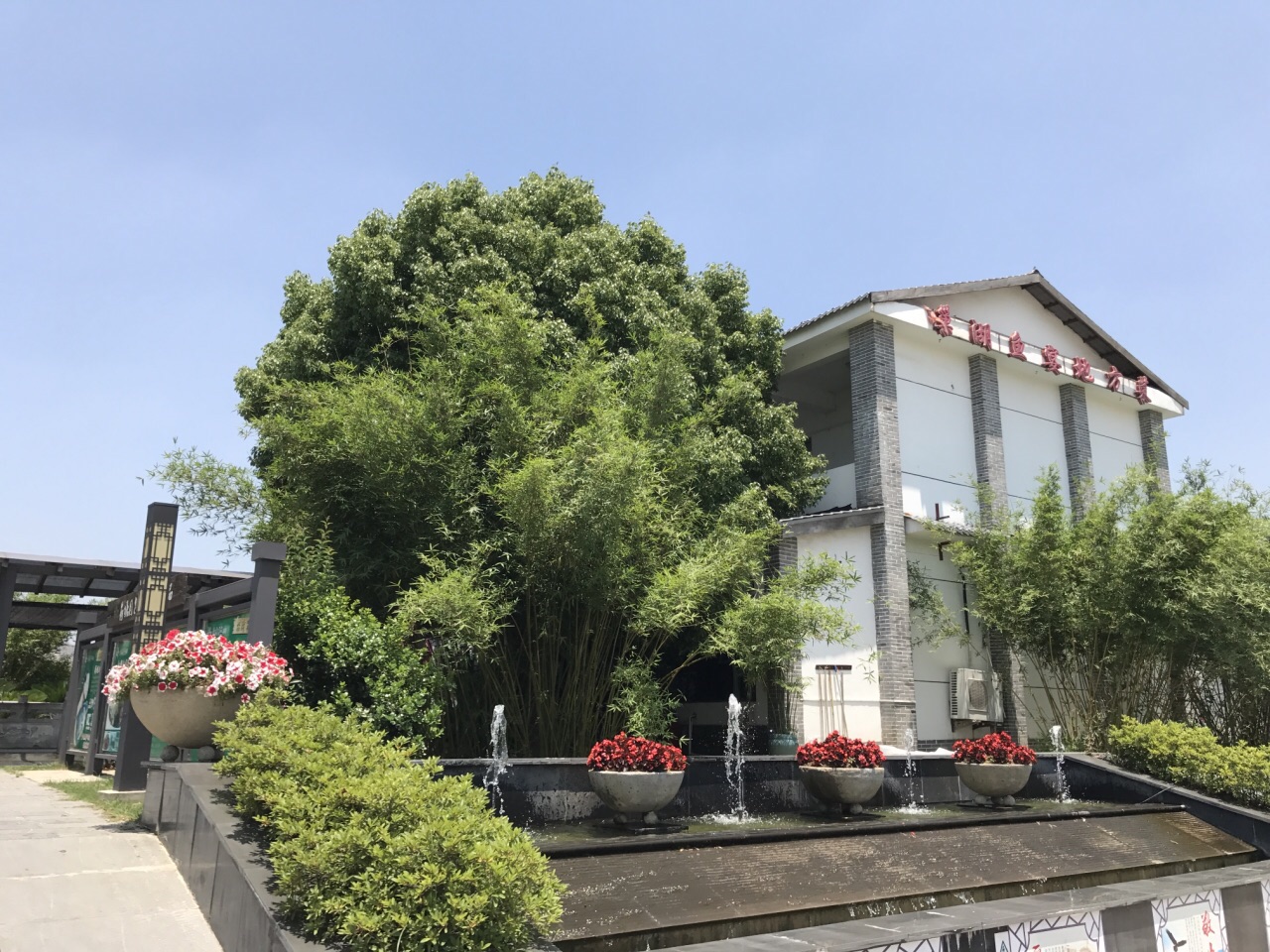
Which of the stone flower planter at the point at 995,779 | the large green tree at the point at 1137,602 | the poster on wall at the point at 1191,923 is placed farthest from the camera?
the large green tree at the point at 1137,602

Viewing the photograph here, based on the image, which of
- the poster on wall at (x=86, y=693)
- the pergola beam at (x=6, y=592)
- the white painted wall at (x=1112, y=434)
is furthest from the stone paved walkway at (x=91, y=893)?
the white painted wall at (x=1112, y=434)

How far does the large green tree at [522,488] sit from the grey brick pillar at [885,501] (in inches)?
94.4

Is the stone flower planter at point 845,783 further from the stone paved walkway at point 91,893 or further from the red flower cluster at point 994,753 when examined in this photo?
the stone paved walkway at point 91,893

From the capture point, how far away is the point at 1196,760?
9281mm

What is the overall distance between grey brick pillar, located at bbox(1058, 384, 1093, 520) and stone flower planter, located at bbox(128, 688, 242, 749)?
13986 millimetres

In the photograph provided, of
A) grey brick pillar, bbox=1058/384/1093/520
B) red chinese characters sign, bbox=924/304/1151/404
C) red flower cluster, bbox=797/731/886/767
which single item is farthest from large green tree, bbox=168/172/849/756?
grey brick pillar, bbox=1058/384/1093/520

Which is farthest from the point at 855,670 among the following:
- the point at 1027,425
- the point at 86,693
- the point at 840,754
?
the point at 86,693

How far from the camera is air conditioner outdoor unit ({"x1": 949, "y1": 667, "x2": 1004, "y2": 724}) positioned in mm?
13273

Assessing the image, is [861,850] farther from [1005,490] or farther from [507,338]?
[1005,490]

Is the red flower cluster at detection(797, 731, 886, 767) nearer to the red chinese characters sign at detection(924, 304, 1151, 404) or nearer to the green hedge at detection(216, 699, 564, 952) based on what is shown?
the green hedge at detection(216, 699, 564, 952)

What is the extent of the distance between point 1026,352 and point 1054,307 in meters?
1.51

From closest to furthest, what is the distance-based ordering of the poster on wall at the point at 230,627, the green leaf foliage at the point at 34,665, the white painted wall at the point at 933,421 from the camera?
1. the poster on wall at the point at 230,627
2. the white painted wall at the point at 933,421
3. the green leaf foliage at the point at 34,665

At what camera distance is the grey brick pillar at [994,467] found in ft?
45.3

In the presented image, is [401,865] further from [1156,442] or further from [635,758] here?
[1156,442]
